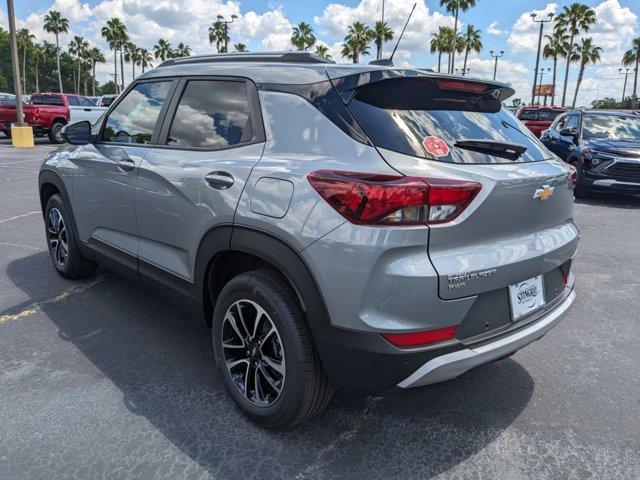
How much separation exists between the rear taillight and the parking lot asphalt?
1126 mm

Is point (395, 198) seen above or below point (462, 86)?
below

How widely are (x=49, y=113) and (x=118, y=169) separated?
1930 cm

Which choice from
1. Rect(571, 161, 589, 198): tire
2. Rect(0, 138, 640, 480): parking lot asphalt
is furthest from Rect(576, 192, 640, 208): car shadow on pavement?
Rect(0, 138, 640, 480): parking lot asphalt

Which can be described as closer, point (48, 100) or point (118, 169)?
point (118, 169)

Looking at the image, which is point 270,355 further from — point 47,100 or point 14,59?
point 47,100

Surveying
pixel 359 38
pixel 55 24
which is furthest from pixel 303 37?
pixel 55 24

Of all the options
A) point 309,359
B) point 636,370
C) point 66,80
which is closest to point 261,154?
point 309,359

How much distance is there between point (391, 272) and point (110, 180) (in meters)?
2.42

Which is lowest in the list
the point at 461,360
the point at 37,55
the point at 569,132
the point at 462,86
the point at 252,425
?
the point at 252,425

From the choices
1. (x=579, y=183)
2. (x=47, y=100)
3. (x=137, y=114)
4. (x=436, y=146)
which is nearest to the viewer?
(x=436, y=146)

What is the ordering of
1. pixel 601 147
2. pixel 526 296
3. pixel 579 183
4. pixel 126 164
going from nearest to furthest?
pixel 526 296 < pixel 126 164 < pixel 601 147 < pixel 579 183

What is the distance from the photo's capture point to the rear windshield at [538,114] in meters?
21.5

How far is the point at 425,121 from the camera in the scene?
243cm

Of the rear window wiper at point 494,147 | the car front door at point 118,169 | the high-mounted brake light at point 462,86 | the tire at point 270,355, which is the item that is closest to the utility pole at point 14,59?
the car front door at point 118,169
